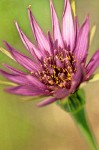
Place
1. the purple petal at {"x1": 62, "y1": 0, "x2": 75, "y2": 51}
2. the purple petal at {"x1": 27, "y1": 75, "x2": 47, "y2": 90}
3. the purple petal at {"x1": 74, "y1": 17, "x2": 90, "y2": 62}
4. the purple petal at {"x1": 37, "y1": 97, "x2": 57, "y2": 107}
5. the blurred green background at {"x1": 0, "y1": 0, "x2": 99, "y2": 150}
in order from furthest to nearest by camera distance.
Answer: the blurred green background at {"x1": 0, "y1": 0, "x2": 99, "y2": 150}, the purple petal at {"x1": 62, "y1": 0, "x2": 75, "y2": 51}, the purple petal at {"x1": 74, "y1": 17, "x2": 90, "y2": 62}, the purple petal at {"x1": 27, "y1": 75, "x2": 47, "y2": 90}, the purple petal at {"x1": 37, "y1": 97, "x2": 57, "y2": 107}

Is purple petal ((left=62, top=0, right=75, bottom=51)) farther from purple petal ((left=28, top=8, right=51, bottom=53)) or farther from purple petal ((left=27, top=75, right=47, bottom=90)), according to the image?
purple petal ((left=27, top=75, right=47, bottom=90))

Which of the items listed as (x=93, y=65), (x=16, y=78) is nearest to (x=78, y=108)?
(x=93, y=65)

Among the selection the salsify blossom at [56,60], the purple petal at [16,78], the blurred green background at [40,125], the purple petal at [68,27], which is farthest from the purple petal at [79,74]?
the blurred green background at [40,125]

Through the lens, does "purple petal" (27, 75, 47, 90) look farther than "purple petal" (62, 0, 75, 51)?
No

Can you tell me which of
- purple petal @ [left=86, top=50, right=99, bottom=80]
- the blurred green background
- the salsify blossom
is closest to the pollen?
the salsify blossom

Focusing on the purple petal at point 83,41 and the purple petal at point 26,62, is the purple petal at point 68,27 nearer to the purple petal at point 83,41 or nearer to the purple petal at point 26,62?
the purple petal at point 83,41

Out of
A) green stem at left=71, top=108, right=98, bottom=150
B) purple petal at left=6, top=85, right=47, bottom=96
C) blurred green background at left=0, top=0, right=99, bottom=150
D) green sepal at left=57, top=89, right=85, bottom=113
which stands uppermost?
purple petal at left=6, top=85, right=47, bottom=96

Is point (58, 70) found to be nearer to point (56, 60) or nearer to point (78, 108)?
point (56, 60)
